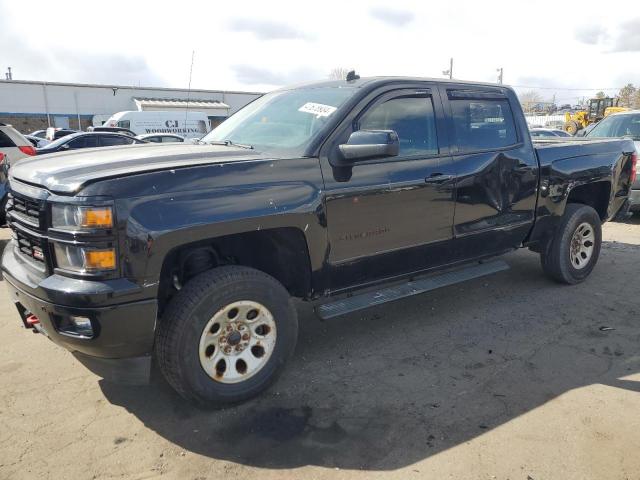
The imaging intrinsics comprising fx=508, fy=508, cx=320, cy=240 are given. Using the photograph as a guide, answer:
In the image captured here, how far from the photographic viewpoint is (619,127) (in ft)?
30.2

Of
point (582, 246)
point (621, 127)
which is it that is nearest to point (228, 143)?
point (582, 246)

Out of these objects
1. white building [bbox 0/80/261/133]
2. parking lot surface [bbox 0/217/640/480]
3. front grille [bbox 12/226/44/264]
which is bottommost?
parking lot surface [bbox 0/217/640/480]

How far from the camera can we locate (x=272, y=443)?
2.72 m

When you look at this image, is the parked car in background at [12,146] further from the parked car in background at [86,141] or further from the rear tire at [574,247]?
the rear tire at [574,247]

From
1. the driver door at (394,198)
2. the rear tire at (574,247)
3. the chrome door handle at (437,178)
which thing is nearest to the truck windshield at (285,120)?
the driver door at (394,198)

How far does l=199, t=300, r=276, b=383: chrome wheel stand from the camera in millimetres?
2928

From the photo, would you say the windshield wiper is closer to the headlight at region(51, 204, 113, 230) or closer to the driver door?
the driver door

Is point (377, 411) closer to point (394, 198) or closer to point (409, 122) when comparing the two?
point (394, 198)

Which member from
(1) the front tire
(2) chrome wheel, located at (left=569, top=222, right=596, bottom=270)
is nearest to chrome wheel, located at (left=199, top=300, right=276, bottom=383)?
(1) the front tire

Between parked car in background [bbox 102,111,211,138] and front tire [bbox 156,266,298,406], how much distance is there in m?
22.6

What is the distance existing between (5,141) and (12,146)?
12cm

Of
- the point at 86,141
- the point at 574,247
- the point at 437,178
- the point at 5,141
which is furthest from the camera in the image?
the point at 86,141

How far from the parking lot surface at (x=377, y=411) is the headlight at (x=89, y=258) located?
0.97 m

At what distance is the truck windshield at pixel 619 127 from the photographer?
902 centimetres
